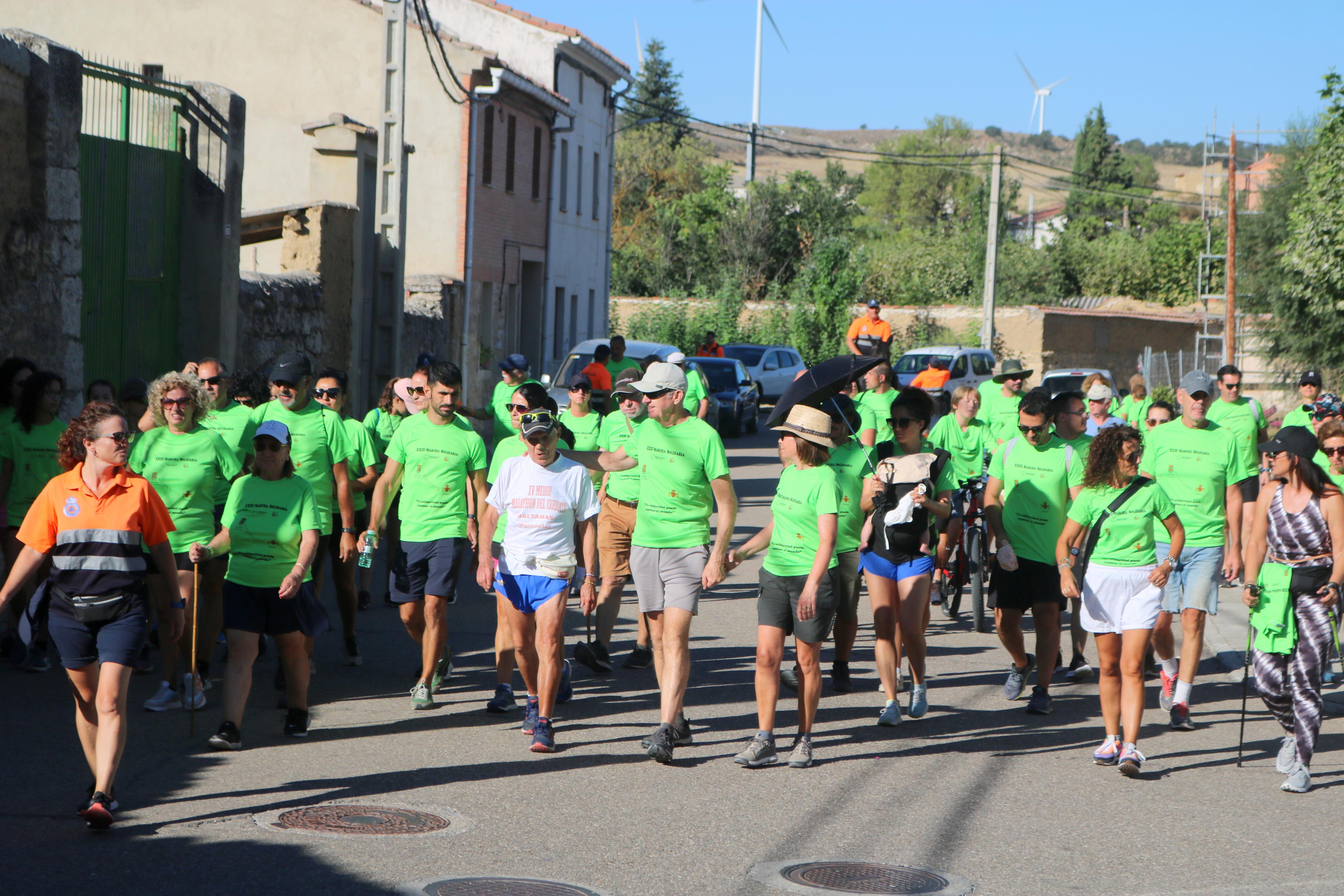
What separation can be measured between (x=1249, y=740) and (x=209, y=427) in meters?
6.34

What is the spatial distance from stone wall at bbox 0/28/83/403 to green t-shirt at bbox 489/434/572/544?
13.8 feet

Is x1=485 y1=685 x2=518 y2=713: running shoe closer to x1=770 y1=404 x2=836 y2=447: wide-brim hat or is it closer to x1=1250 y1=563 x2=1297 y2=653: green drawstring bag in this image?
x1=770 y1=404 x2=836 y2=447: wide-brim hat

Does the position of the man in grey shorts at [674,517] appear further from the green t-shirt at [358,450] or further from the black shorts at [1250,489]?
the black shorts at [1250,489]

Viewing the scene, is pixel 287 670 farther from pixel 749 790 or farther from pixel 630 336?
pixel 630 336

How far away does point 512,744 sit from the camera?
7.59 metres

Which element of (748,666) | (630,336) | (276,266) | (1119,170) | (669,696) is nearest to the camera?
(669,696)

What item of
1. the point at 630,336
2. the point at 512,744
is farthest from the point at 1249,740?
the point at 630,336

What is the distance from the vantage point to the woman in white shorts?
7.39 metres

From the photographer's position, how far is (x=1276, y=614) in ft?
23.9

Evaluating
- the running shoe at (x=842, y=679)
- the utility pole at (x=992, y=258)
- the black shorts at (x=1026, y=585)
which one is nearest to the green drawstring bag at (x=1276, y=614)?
the black shorts at (x=1026, y=585)

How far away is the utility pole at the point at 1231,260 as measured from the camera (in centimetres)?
3481

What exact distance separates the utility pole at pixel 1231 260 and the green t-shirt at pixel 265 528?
1230 inches

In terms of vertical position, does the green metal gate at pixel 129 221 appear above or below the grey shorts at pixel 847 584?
above

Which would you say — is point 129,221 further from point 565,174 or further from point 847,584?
point 565,174
